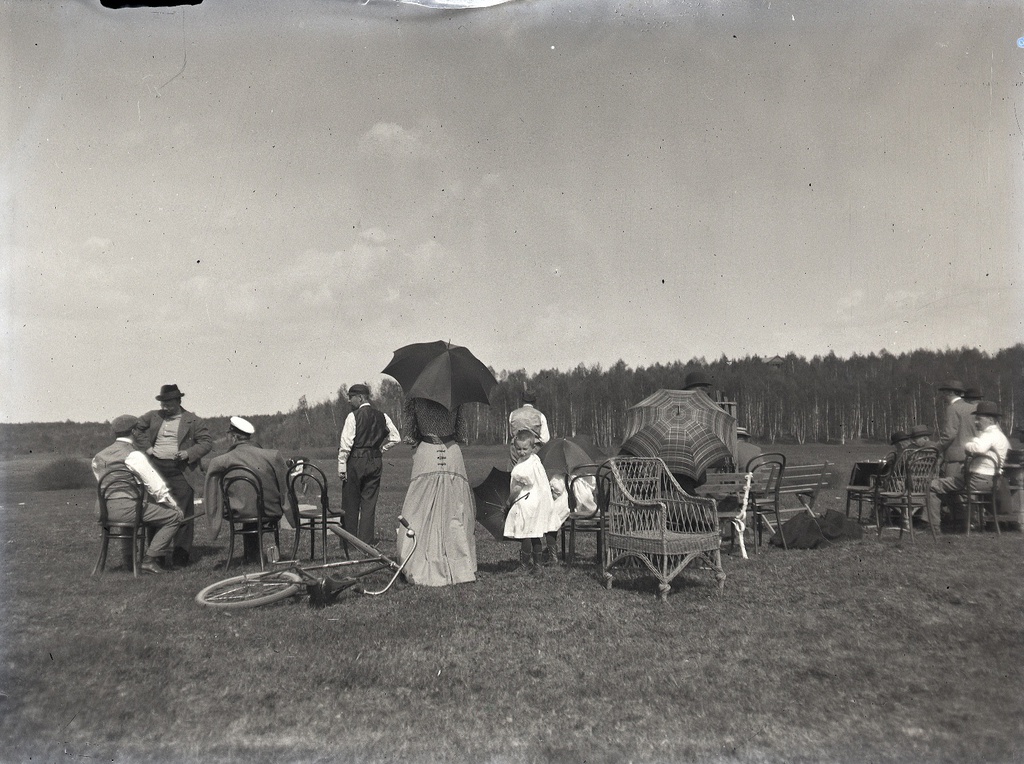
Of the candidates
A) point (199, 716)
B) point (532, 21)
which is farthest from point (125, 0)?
point (199, 716)

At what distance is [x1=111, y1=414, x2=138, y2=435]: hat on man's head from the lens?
742 centimetres

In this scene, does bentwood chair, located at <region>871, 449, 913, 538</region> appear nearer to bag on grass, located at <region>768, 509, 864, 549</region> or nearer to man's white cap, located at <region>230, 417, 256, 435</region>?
bag on grass, located at <region>768, 509, 864, 549</region>

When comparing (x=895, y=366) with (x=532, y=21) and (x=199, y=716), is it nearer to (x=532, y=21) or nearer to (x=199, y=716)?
(x=532, y=21)

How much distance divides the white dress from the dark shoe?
3390 mm

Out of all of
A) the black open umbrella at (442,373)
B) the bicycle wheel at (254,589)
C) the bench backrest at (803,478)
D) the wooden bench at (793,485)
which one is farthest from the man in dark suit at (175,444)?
the bench backrest at (803,478)

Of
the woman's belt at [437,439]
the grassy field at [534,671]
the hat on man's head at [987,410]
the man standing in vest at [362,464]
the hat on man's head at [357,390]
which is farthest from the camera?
the hat on man's head at [987,410]

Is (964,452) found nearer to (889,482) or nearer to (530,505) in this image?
(889,482)

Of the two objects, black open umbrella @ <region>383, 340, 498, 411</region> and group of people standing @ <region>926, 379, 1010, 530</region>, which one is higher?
black open umbrella @ <region>383, 340, 498, 411</region>

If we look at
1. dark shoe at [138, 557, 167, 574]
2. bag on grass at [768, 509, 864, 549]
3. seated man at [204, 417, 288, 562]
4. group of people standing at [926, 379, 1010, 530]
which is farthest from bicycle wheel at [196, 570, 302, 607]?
group of people standing at [926, 379, 1010, 530]

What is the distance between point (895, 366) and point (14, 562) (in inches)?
996

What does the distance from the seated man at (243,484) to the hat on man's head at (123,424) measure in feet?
2.79

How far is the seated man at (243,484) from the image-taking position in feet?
24.2

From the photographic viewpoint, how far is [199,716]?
3654 millimetres

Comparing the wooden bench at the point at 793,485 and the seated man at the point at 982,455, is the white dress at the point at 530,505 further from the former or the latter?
the seated man at the point at 982,455
